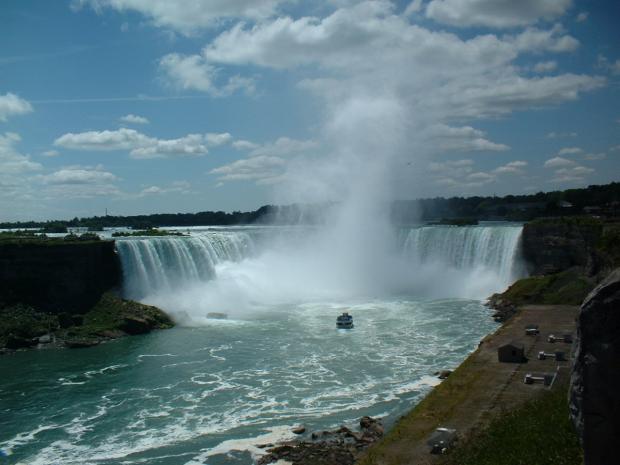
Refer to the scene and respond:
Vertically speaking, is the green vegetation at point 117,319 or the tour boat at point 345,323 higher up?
the green vegetation at point 117,319

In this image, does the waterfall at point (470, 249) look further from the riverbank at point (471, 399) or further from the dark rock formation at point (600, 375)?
the dark rock formation at point (600, 375)

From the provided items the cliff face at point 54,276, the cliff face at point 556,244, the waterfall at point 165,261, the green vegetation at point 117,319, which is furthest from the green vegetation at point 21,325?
the cliff face at point 556,244

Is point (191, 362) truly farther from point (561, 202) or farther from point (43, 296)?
point (561, 202)

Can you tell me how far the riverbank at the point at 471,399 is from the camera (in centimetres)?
1205

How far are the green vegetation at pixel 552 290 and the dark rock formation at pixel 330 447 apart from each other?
1790 cm

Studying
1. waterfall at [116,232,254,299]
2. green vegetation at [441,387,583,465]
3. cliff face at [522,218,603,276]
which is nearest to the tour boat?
waterfall at [116,232,254,299]

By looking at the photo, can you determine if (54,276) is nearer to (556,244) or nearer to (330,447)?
(330,447)

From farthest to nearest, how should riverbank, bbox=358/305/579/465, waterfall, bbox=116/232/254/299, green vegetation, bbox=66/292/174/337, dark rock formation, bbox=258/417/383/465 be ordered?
waterfall, bbox=116/232/254/299 < green vegetation, bbox=66/292/174/337 < dark rock formation, bbox=258/417/383/465 < riverbank, bbox=358/305/579/465

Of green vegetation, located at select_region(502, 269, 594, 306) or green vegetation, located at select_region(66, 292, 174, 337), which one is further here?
green vegetation, located at select_region(502, 269, 594, 306)

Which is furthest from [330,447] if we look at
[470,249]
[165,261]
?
[470,249]

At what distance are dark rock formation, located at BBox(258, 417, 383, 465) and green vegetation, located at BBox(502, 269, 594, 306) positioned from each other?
1790 centimetres

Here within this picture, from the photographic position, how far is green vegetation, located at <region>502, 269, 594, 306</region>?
28391 mm

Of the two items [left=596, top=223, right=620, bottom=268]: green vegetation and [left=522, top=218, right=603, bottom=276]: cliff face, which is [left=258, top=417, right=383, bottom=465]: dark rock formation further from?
[left=522, top=218, right=603, bottom=276]: cliff face

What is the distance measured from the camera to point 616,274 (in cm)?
471
